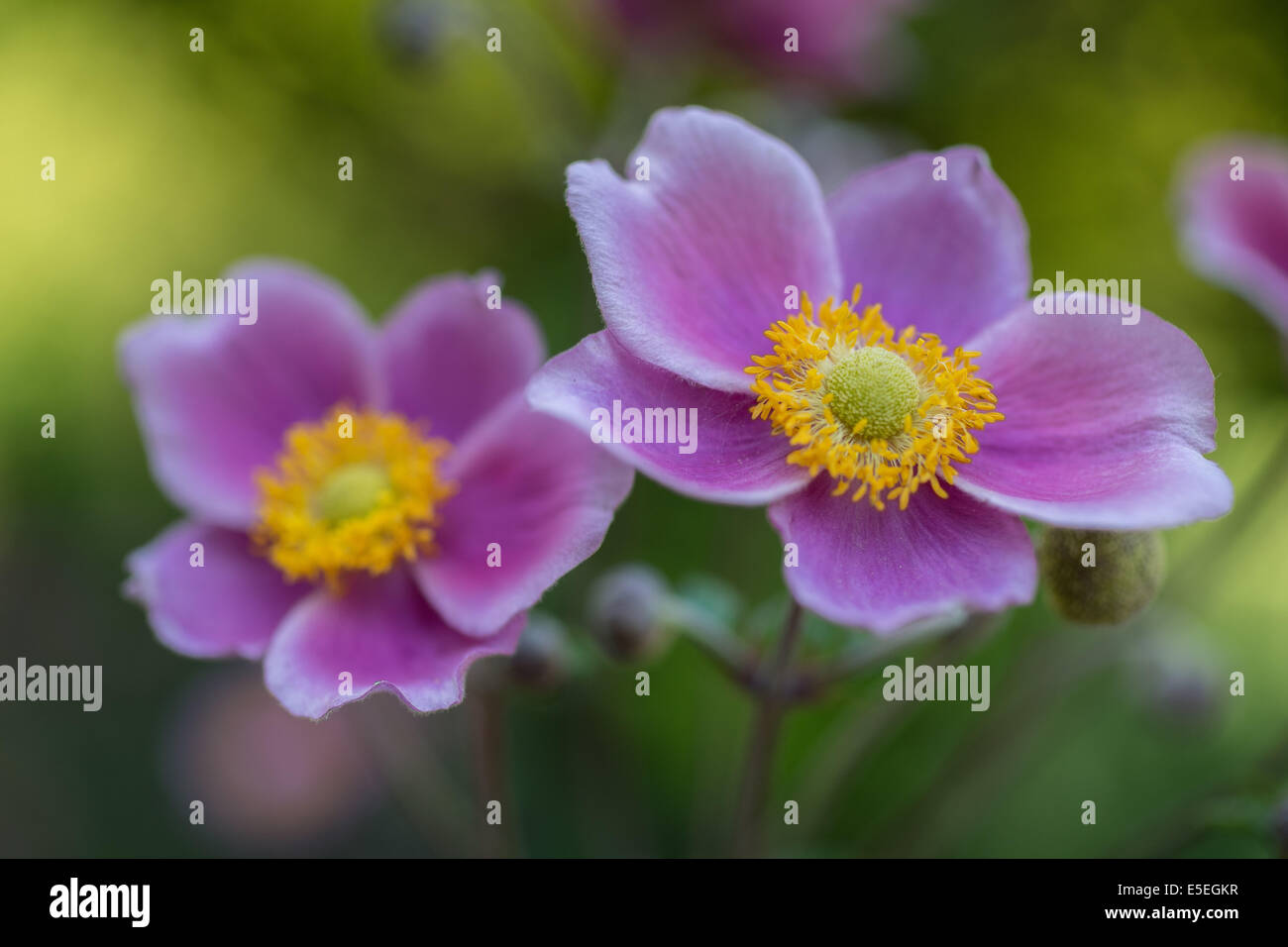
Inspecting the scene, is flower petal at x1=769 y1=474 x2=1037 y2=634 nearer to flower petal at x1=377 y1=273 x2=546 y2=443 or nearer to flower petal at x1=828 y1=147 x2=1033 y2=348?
flower petal at x1=828 y1=147 x2=1033 y2=348

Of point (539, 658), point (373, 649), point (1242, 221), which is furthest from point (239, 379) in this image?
point (1242, 221)

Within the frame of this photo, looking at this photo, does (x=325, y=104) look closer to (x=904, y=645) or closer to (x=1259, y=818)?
(x=904, y=645)

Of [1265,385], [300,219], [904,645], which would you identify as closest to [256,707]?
[300,219]

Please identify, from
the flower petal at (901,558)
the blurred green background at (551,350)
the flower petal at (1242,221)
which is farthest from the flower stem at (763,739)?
the flower petal at (1242,221)

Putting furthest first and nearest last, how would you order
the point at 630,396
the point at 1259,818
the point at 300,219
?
the point at 300,219, the point at 1259,818, the point at 630,396

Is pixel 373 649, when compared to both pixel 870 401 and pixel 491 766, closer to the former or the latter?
pixel 491 766

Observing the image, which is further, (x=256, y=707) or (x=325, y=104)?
(x=325, y=104)

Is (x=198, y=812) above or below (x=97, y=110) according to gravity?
below
